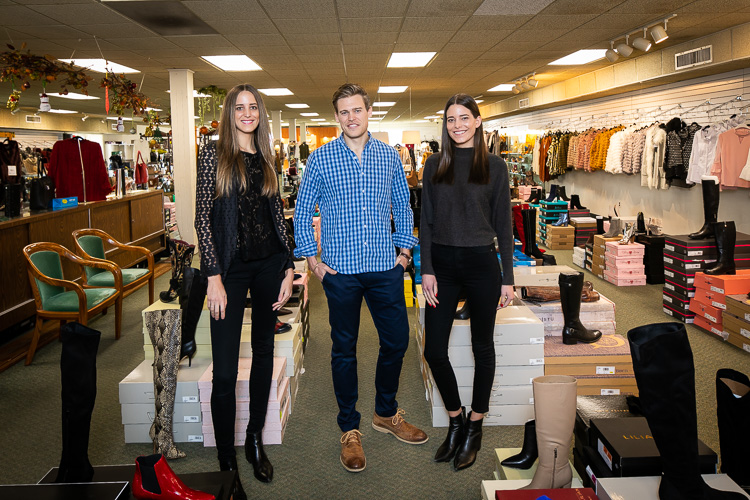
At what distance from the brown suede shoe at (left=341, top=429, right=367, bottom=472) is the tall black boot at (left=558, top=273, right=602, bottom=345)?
1.53 meters

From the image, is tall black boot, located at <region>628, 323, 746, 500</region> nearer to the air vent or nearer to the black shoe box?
the black shoe box

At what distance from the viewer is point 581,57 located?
8.50 m

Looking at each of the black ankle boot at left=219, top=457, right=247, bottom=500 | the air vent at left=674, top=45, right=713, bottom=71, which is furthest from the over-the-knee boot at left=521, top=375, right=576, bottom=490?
the air vent at left=674, top=45, right=713, bottom=71

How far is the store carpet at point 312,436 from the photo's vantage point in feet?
8.48

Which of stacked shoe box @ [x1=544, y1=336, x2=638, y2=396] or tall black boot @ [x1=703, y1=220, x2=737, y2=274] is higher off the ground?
tall black boot @ [x1=703, y1=220, x2=737, y2=274]

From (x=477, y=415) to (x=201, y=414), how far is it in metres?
1.41

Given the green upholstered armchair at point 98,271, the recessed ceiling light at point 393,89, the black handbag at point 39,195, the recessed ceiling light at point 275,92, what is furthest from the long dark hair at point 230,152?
the recessed ceiling light at point 275,92

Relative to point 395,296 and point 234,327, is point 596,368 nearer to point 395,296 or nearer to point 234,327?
point 395,296

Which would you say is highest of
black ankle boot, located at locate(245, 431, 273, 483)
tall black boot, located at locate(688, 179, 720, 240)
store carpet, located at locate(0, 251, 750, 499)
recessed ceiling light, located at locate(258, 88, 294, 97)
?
recessed ceiling light, located at locate(258, 88, 294, 97)

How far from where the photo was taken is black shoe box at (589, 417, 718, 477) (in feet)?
6.07

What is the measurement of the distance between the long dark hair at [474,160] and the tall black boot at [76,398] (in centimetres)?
155

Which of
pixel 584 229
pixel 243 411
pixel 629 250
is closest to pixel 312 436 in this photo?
pixel 243 411

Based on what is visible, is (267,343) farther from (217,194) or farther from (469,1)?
(469,1)

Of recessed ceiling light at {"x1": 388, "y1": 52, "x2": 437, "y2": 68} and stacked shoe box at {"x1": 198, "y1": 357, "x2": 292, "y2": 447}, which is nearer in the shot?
stacked shoe box at {"x1": 198, "y1": 357, "x2": 292, "y2": 447}
